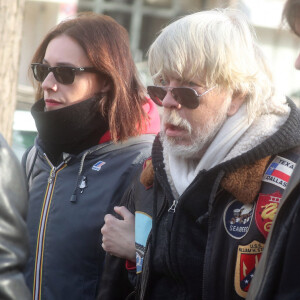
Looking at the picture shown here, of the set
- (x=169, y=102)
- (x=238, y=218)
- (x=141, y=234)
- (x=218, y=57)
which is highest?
(x=218, y=57)

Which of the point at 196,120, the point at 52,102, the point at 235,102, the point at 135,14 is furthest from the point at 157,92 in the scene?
the point at 135,14

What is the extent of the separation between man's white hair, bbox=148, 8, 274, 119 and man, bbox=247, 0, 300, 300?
53 cm

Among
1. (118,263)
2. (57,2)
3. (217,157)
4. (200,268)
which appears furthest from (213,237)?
(57,2)

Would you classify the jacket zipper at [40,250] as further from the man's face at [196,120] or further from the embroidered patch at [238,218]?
the embroidered patch at [238,218]

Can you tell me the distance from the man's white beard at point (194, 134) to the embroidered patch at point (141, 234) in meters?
0.28

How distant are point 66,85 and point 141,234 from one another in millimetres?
996

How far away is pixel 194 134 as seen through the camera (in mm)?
2404

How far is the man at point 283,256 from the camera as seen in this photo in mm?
1793

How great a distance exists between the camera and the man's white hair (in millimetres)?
2361

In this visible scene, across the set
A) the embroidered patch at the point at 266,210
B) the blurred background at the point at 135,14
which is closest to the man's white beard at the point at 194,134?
the embroidered patch at the point at 266,210

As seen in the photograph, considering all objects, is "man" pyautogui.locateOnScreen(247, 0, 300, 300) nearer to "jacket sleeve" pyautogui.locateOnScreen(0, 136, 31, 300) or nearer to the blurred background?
"jacket sleeve" pyautogui.locateOnScreen(0, 136, 31, 300)

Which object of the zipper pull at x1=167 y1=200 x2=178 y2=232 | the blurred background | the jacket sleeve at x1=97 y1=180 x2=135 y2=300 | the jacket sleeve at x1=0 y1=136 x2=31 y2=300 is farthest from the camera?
the blurred background

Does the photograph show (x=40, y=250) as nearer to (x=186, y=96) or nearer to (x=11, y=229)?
(x=186, y=96)

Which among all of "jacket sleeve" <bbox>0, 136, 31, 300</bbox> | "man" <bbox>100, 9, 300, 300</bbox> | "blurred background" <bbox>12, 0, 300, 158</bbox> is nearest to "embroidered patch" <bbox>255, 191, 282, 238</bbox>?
"man" <bbox>100, 9, 300, 300</bbox>
